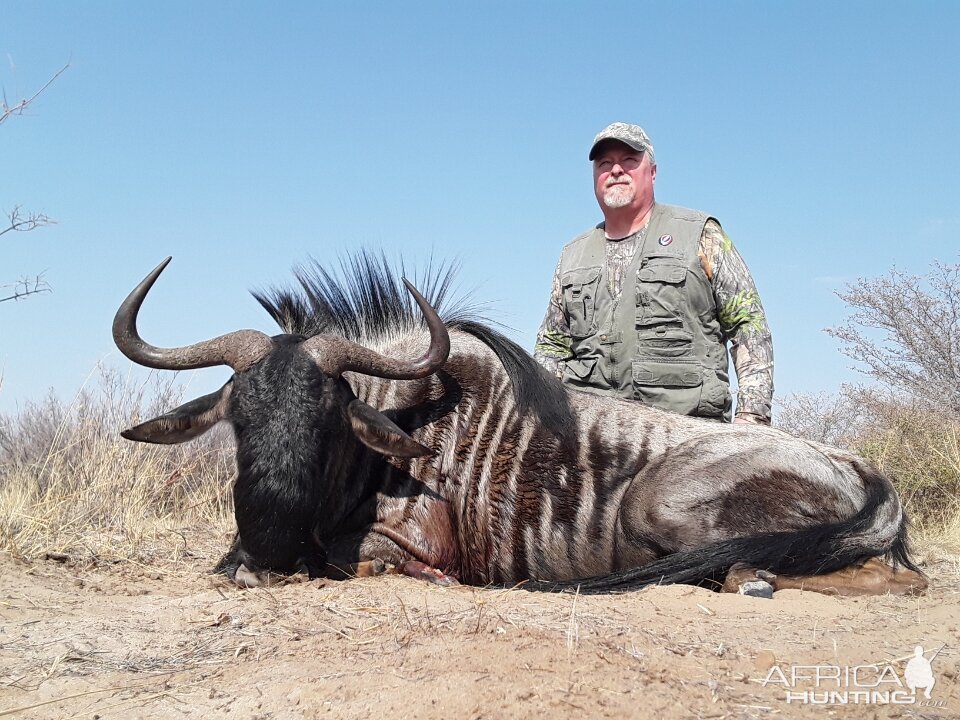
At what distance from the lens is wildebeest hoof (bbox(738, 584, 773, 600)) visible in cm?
373

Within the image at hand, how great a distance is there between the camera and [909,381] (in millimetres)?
12375

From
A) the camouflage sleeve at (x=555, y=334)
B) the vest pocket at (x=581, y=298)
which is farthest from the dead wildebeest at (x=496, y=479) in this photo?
the camouflage sleeve at (x=555, y=334)

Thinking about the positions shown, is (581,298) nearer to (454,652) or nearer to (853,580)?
(853,580)

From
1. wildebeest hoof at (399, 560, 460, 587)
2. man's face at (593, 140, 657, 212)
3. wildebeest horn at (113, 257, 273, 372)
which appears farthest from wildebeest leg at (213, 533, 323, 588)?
man's face at (593, 140, 657, 212)

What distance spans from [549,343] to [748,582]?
9.29 feet

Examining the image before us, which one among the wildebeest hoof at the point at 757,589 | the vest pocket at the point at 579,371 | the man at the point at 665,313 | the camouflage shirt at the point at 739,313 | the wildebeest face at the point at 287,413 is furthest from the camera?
the vest pocket at the point at 579,371

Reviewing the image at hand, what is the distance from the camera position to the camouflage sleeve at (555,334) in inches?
247

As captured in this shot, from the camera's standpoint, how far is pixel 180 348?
4.50 metres

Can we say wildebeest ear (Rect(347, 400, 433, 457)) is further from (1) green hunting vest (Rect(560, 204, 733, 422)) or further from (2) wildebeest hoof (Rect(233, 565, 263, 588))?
(1) green hunting vest (Rect(560, 204, 733, 422))

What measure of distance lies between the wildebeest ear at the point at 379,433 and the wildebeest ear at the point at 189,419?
2.14 feet

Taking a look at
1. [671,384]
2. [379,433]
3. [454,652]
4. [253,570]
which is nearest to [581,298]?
[671,384]

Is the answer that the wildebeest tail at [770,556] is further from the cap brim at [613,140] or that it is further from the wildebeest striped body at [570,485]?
the cap brim at [613,140]

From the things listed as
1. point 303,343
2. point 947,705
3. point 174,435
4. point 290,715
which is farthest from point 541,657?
point 174,435

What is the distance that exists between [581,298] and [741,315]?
1.07m
